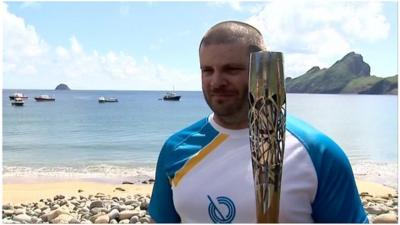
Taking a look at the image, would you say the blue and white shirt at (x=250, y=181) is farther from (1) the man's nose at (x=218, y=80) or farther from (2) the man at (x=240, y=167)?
(1) the man's nose at (x=218, y=80)

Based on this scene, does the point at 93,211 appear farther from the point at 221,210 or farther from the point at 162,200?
the point at 221,210

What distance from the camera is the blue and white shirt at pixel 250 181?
6.57 ft

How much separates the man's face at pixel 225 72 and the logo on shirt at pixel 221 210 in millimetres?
349

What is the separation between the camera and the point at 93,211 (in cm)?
821

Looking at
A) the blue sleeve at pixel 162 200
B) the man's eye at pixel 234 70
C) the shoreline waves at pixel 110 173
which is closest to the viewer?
the man's eye at pixel 234 70

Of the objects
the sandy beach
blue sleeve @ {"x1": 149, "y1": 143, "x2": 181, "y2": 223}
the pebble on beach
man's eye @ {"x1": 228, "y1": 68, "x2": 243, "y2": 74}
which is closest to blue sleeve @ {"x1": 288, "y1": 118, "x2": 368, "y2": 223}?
man's eye @ {"x1": 228, "y1": 68, "x2": 243, "y2": 74}

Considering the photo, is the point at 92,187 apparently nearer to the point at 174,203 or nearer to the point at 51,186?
the point at 51,186

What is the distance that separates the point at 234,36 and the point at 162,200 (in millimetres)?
738

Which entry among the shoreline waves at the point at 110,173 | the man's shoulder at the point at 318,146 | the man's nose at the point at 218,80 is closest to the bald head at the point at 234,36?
the man's nose at the point at 218,80

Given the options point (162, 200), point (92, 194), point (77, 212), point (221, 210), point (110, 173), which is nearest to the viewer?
point (221, 210)

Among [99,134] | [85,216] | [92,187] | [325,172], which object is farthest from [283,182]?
[99,134]

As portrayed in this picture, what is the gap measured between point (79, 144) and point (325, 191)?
84.2 ft

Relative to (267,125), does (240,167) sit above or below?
below

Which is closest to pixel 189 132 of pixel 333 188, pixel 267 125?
pixel 333 188
